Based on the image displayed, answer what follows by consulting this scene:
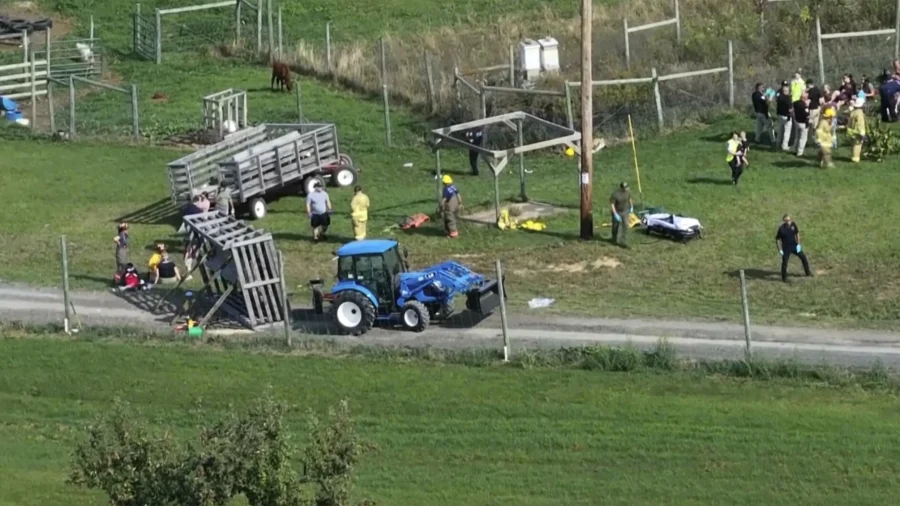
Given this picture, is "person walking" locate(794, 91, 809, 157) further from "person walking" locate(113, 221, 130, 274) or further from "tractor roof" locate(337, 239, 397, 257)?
"person walking" locate(113, 221, 130, 274)

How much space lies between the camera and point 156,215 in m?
38.8

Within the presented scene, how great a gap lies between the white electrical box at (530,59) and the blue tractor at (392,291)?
788 inches

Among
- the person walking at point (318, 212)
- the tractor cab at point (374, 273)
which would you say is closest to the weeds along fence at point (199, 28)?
the person walking at point (318, 212)

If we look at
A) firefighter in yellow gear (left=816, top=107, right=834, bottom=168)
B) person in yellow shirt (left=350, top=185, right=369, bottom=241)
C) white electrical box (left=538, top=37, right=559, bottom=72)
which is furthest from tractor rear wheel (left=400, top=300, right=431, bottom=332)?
white electrical box (left=538, top=37, right=559, bottom=72)

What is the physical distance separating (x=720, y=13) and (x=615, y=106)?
1214cm

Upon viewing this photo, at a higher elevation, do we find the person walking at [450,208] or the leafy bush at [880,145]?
the leafy bush at [880,145]

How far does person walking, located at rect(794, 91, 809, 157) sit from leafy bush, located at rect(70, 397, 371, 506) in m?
26.0

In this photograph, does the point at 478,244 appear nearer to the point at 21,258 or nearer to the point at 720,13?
the point at 21,258

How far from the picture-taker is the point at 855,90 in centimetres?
4184

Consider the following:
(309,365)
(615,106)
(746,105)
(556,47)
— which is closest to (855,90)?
(746,105)

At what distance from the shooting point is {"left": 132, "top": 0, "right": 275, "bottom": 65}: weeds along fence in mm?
56969

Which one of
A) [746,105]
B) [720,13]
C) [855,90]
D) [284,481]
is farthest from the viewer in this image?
[720,13]

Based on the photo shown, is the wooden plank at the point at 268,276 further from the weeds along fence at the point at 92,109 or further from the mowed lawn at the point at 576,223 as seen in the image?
the weeds along fence at the point at 92,109

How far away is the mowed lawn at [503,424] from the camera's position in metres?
21.2
